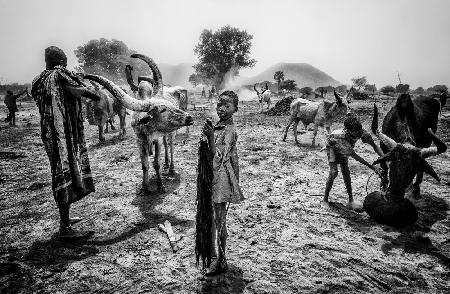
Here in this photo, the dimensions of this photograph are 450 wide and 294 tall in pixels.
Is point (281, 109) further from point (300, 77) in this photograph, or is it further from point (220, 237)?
point (300, 77)

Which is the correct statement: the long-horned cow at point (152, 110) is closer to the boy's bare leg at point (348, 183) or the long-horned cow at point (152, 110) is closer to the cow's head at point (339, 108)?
the boy's bare leg at point (348, 183)

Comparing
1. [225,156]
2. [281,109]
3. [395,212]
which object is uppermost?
[281,109]

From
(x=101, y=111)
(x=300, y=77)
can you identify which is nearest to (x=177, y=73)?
(x=300, y=77)

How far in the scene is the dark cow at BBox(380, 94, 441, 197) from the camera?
5.92 metres

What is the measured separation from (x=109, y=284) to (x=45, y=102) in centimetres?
287

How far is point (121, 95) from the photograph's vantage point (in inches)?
151

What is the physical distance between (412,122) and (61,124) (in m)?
7.28

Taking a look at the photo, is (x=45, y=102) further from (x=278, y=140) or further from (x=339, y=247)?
(x=278, y=140)

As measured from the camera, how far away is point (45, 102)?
394 centimetres

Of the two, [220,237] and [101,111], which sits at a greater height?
[101,111]

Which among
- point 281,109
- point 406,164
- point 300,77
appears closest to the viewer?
→ point 406,164

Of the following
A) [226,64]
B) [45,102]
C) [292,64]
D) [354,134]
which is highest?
[292,64]

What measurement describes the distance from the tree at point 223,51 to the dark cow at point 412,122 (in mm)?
39757

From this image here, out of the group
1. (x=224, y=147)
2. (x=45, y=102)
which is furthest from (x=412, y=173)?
(x=45, y=102)
